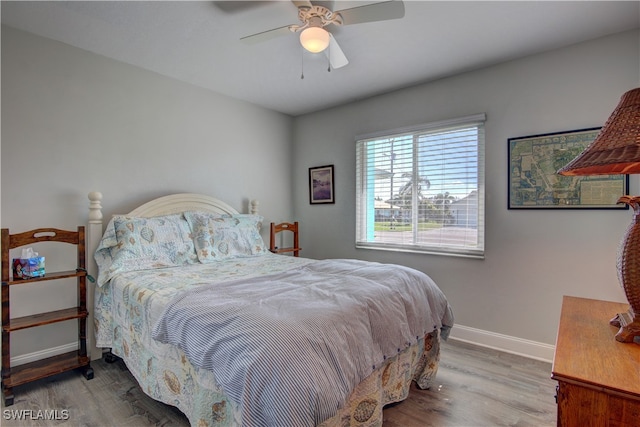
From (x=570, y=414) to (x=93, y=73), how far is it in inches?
144

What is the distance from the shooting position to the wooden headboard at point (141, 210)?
8.38ft

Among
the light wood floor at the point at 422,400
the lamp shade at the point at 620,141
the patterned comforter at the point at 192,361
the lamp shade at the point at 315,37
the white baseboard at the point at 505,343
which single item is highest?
the lamp shade at the point at 315,37

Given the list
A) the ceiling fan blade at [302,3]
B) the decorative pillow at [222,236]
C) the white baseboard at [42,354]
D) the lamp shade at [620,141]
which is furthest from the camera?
the decorative pillow at [222,236]

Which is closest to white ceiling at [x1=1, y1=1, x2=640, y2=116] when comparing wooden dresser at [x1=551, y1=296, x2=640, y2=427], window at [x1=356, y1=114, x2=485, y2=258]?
window at [x1=356, y1=114, x2=485, y2=258]

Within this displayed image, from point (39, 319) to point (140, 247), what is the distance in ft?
2.53

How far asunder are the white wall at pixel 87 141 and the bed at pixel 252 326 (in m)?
0.28

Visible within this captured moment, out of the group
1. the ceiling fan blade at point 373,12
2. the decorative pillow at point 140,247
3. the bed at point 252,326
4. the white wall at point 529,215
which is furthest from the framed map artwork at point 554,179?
the decorative pillow at point 140,247

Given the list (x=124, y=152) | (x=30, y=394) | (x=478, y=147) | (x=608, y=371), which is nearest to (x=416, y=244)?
(x=478, y=147)

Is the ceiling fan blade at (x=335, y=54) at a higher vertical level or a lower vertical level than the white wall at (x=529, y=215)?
higher

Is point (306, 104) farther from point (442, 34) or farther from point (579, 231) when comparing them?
point (579, 231)

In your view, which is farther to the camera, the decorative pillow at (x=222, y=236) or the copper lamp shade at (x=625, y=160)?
the decorative pillow at (x=222, y=236)

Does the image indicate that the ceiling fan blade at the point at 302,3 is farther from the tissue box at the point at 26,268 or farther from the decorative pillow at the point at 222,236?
the tissue box at the point at 26,268

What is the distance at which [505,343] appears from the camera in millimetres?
2795

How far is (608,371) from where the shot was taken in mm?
887
